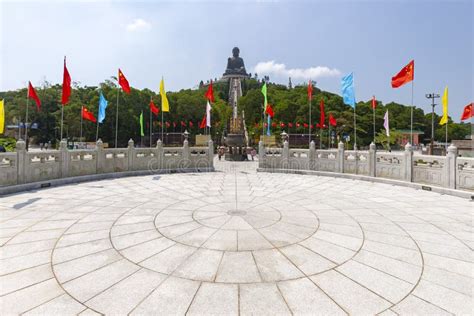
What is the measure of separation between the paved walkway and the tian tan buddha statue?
356 ft

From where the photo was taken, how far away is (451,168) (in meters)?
9.88

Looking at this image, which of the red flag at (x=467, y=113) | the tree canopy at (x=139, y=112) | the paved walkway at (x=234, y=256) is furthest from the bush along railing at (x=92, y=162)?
the tree canopy at (x=139, y=112)

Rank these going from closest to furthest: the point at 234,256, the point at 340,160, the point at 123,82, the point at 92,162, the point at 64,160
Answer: the point at 234,256 → the point at 64,160 → the point at 92,162 → the point at 340,160 → the point at 123,82

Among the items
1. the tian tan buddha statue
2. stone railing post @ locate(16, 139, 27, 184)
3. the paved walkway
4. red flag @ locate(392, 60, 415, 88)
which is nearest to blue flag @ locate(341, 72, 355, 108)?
red flag @ locate(392, 60, 415, 88)

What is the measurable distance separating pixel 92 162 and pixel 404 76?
1594cm

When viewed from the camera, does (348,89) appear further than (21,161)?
Yes

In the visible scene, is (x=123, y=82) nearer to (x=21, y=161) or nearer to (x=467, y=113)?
(x=21, y=161)

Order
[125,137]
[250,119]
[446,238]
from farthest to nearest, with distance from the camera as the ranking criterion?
[250,119] → [125,137] → [446,238]

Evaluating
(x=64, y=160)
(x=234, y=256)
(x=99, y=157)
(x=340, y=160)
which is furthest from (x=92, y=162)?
(x=340, y=160)

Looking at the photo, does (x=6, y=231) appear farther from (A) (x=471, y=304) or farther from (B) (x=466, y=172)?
(B) (x=466, y=172)

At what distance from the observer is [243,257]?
14.4ft

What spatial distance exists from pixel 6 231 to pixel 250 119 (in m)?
51.9

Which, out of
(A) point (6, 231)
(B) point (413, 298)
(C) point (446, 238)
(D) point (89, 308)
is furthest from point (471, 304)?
(A) point (6, 231)

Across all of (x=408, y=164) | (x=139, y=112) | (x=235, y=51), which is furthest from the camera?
(x=235, y=51)
